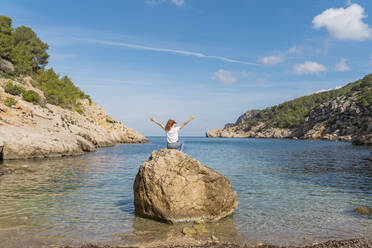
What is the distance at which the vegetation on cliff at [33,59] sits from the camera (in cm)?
7083

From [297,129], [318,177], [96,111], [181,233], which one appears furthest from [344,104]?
[181,233]

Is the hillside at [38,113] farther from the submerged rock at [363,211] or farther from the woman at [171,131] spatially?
the submerged rock at [363,211]

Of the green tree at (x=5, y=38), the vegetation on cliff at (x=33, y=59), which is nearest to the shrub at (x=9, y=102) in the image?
the vegetation on cliff at (x=33, y=59)

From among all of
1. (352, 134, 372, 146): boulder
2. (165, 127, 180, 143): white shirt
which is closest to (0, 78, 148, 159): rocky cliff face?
(165, 127, 180, 143): white shirt

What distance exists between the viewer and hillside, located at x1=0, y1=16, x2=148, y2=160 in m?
32.4

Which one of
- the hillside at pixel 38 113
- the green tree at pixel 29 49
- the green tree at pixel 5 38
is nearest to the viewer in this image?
the hillside at pixel 38 113

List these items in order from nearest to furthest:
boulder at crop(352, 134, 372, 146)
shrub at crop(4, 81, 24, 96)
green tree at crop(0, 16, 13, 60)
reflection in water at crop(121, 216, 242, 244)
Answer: reflection in water at crop(121, 216, 242, 244) → shrub at crop(4, 81, 24, 96) → green tree at crop(0, 16, 13, 60) → boulder at crop(352, 134, 372, 146)

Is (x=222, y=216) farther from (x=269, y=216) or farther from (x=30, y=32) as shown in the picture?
(x=30, y=32)

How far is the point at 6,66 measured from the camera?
219ft

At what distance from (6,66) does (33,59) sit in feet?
83.9

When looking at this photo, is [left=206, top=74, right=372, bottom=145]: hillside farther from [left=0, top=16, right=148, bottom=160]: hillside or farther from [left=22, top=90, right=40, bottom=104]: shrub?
[left=22, top=90, right=40, bottom=104]: shrub

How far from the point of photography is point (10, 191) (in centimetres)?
1523

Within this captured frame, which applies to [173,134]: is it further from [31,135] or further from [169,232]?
[31,135]

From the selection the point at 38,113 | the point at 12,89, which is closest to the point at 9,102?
the point at 38,113
